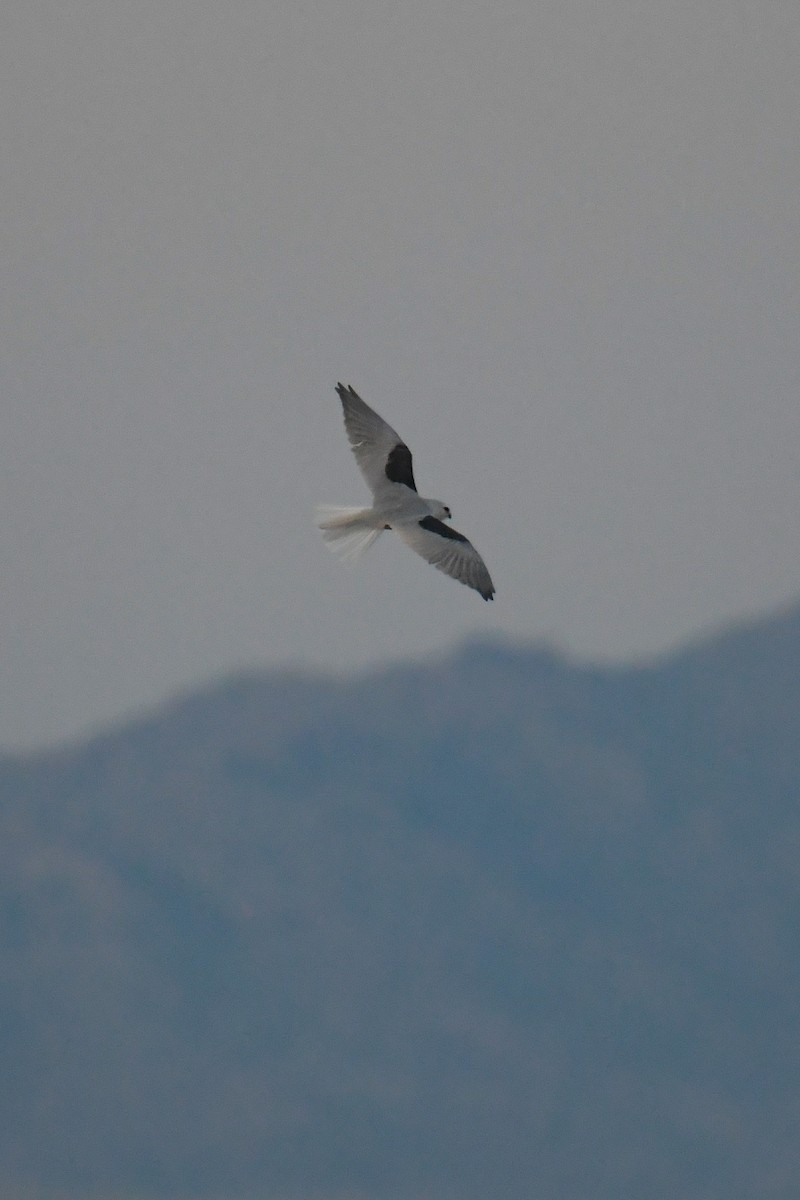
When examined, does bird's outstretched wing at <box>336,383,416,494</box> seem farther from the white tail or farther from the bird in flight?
the white tail

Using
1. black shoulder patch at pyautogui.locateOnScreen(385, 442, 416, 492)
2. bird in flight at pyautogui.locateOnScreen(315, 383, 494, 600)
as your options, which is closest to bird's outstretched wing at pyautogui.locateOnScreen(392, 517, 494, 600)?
bird in flight at pyautogui.locateOnScreen(315, 383, 494, 600)

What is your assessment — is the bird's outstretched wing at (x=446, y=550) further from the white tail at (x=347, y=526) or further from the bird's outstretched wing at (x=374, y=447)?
the bird's outstretched wing at (x=374, y=447)

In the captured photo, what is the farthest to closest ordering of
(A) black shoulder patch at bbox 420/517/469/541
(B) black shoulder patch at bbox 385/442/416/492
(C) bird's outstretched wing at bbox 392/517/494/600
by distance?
(B) black shoulder patch at bbox 385/442/416/492 → (A) black shoulder patch at bbox 420/517/469/541 → (C) bird's outstretched wing at bbox 392/517/494/600

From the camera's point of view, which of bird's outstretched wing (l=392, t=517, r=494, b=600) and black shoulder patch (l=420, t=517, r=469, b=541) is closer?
bird's outstretched wing (l=392, t=517, r=494, b=600)

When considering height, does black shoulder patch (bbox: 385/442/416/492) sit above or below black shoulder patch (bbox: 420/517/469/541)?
above

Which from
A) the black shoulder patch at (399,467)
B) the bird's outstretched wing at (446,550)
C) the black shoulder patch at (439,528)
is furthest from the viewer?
the black shoulder patch at (399,467)

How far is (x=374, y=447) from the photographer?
4.14m

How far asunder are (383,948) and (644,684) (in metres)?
1.53

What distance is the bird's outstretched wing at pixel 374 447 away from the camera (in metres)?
4.06

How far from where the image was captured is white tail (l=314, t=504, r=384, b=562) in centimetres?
383

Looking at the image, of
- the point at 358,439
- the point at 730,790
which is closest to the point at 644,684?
the point at 730,790

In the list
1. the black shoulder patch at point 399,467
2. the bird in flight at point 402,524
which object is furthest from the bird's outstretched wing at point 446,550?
the black shoulder patch at point 399,467

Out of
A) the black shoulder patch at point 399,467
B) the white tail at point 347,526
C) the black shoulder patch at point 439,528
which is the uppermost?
the black shoulder patch at point 399,467

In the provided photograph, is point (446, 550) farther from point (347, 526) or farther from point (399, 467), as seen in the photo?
Answer: point (399, 467)
